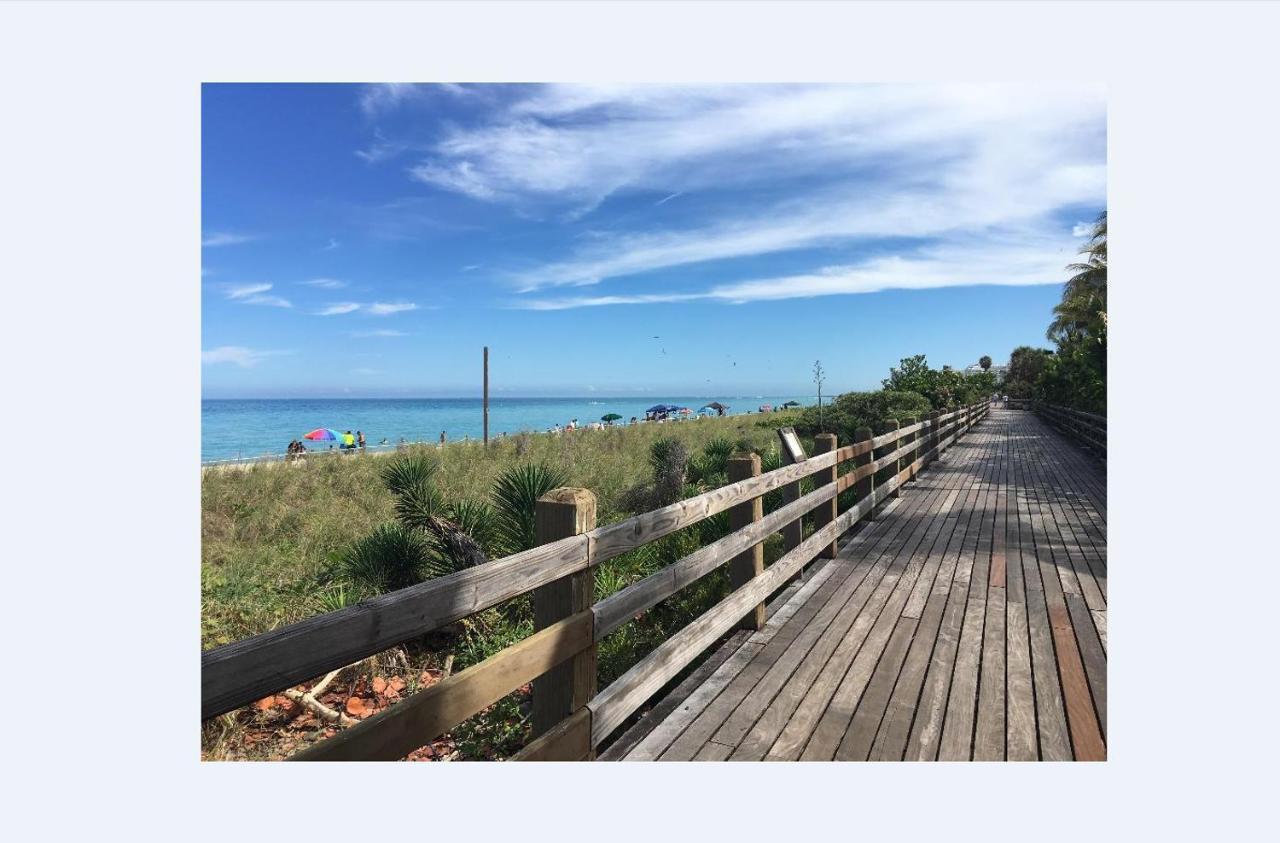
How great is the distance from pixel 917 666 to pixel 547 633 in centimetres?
219

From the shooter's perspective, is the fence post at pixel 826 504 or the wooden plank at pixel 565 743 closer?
the wooden plank at pixel 565 743

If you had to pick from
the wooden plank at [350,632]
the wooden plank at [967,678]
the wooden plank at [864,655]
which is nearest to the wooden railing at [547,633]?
the wooden plank at [350,632]

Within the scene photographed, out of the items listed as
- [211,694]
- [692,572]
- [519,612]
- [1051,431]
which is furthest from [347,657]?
[1051,431]

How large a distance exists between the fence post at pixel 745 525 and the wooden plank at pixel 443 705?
191 cm

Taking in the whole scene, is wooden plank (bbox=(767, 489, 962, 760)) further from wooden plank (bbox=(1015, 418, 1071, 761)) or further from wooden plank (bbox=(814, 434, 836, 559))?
wooden plank (bbox=(1015, 418, 1071, 761))

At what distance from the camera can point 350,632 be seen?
1.62 metres

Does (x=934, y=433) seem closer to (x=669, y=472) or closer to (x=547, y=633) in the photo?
(x=669, y=472)

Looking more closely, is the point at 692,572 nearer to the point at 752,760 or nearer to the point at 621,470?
the point at 752,760

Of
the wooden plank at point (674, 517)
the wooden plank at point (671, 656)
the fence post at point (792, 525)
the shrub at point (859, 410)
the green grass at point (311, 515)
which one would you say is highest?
the shrub at point (859, 410)

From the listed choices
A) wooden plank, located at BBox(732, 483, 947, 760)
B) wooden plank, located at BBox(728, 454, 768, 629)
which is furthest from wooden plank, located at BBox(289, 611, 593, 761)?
wooden plank, located at BBox(728, 454, 768, 629)

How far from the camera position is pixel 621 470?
13.8 metres

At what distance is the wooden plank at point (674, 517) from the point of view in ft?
8.52

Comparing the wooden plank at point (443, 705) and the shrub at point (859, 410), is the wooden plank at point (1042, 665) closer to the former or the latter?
the wooden plank at point (443, 705)

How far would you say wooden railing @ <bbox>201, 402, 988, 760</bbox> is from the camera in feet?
4.93
